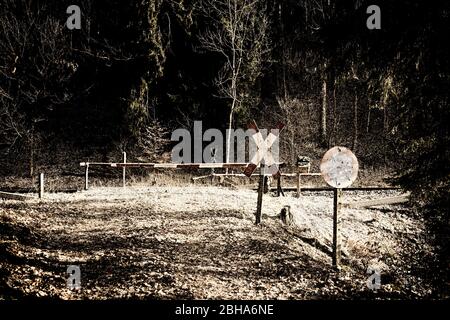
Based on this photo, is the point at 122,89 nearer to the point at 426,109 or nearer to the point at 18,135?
the point at 18,135

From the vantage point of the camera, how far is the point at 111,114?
2877 centimetres

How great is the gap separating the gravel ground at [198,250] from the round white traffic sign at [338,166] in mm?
1701

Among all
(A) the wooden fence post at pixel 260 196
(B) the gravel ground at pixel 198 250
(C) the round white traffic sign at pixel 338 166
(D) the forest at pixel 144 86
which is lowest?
(B) the gravel ground at pixel 198 250

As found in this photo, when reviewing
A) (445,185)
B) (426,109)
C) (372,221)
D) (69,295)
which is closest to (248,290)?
(69,295)

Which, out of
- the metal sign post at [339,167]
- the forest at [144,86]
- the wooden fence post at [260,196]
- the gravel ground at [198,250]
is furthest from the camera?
the forest at [144,86]

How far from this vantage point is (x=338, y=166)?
7789 millimetres

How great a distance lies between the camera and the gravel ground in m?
6.51

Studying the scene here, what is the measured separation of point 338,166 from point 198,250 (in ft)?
10.4

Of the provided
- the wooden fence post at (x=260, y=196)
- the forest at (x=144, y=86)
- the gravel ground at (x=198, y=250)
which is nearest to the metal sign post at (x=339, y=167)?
the gravel ground at (x=198, y=250)

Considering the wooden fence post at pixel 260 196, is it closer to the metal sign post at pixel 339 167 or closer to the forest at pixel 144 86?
the metal sign post at pixel 339 167

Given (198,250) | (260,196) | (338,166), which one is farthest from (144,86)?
(338,166)

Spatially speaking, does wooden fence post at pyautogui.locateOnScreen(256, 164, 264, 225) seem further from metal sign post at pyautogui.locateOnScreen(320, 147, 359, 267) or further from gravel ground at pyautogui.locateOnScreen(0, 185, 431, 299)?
metal sign post at pyautogui.locateOnScreen(320, 147, 359, 267)

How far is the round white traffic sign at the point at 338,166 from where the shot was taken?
7.73m
